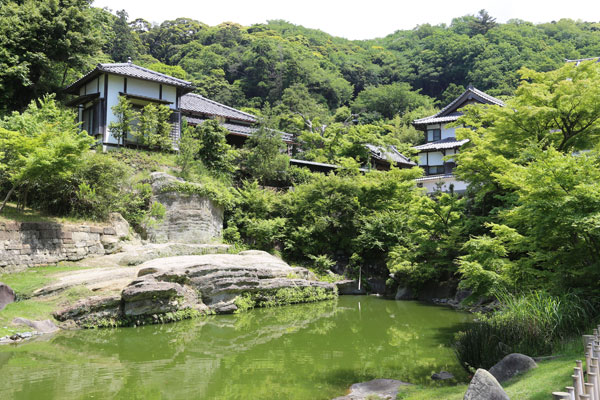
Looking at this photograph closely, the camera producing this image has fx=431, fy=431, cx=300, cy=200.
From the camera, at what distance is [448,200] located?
17.6 metres

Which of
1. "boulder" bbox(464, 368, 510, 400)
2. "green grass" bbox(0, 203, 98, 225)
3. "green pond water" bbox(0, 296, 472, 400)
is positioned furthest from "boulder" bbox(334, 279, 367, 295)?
"boulder" bbox(464, 368, 510, 400)

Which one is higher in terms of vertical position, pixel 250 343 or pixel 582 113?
pixel 582 113

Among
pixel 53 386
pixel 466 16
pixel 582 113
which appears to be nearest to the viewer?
pixel 53 386

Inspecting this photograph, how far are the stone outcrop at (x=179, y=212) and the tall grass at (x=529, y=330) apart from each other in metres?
14.7

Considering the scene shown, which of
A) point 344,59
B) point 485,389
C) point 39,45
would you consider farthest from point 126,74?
point 344,59

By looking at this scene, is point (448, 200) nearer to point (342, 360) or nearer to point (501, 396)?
point (342, 360)

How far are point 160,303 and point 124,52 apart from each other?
48780mm

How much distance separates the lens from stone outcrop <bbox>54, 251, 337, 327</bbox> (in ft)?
40.8

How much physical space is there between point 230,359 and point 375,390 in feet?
11.4

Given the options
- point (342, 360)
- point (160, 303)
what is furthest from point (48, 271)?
point (342, 360)

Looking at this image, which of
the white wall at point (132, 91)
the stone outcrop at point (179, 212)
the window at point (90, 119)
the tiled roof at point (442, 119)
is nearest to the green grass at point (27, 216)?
the stone outcrop at point (179, 212)

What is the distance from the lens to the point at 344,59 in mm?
69500

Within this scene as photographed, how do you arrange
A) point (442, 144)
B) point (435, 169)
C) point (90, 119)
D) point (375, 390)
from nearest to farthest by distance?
point (375, 390)
point (90, 119)
point (442, 144)
point (435, 169)

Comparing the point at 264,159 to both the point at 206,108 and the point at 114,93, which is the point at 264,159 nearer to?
the point at 206,108
